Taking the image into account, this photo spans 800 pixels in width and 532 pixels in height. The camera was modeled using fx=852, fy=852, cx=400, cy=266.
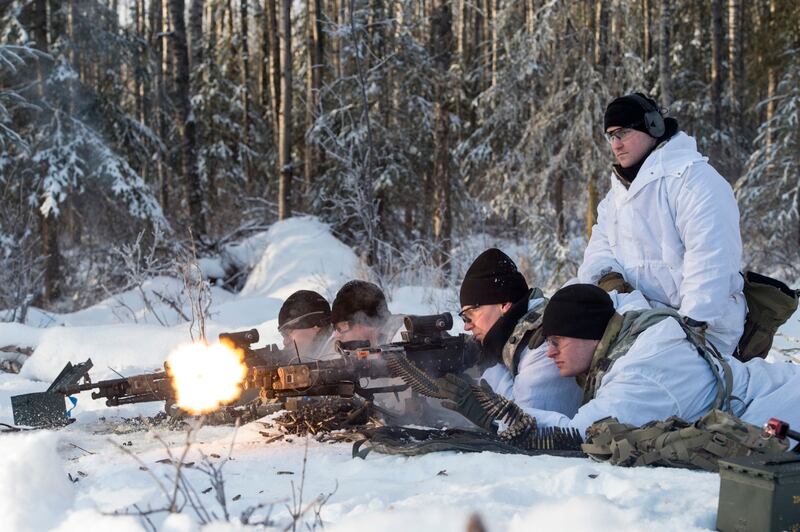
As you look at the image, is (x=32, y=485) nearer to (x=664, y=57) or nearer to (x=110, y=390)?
(x=110, y=390)

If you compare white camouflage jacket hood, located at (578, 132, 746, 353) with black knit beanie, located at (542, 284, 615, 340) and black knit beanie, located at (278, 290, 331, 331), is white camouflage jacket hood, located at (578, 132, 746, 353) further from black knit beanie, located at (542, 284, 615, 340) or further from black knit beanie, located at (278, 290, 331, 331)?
black knit beanie, located at (278, 290, 331, 331)

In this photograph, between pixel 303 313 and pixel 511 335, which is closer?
pixel 511 335

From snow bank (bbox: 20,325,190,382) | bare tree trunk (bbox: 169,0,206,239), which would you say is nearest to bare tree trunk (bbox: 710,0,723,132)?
bare tree trunk (bbox: 169,0,206,239)

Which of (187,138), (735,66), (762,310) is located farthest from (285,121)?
(735,66)

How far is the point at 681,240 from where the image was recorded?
4422mm

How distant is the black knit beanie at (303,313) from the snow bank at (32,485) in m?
2.50

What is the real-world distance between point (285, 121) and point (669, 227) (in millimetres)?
12108

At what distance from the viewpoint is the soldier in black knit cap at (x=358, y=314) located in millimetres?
5359

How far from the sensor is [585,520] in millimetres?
2496

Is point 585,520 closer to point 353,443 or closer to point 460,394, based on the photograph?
point 460,394

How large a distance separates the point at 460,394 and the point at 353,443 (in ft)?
2.31

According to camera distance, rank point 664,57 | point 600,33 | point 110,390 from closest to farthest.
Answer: point 110,390, point 664,57, point 600,33

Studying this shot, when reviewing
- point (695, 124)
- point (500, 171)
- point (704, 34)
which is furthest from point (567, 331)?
point (704, 34)

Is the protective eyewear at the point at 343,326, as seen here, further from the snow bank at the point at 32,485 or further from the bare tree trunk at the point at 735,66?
the bare tree trunk at the point at 735,66
